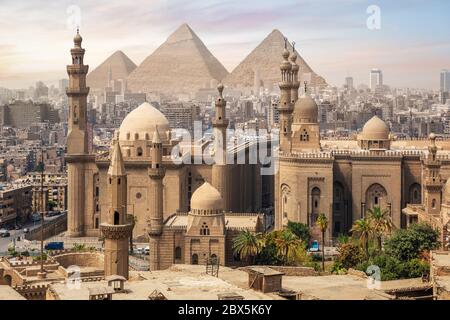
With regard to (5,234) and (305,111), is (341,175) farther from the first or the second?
(5,234)

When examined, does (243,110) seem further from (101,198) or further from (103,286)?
(103,286)

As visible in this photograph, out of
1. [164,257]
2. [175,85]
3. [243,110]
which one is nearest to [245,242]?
[164,257]

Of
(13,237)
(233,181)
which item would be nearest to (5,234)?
(13,237)

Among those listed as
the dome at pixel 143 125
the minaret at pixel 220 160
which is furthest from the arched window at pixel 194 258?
the dome at pixel 143 125

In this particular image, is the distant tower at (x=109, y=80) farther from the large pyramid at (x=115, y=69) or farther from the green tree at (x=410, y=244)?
the green tree at (x=410, y=244)

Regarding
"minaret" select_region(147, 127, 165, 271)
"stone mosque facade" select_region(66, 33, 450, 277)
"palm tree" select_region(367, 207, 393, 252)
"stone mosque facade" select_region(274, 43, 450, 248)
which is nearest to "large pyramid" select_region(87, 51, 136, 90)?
"stone mosque facade" select_region(66, 33, 450, 277)
